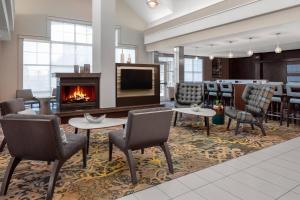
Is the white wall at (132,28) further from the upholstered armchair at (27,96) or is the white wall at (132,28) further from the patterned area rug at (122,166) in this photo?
the patterned area rug at (122,166)

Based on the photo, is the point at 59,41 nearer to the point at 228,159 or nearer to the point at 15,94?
the point at 15,94

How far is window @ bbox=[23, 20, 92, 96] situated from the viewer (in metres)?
7.84

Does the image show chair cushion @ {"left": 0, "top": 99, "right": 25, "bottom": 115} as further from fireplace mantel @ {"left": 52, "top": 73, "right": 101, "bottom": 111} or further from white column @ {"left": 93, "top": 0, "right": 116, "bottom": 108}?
white column @ {"left": 93, "top": 0, "right": 116, "bottom": 108}

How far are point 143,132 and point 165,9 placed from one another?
708cm

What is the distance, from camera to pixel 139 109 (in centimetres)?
296

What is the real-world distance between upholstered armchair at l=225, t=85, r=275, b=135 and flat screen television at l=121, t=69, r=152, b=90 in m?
3.01

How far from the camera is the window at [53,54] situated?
25.7ft

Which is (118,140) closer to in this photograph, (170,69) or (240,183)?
(240,183)

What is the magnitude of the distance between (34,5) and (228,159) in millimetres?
7623

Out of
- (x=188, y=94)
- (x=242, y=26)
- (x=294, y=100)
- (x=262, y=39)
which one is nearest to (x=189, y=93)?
(x=188, y=94)

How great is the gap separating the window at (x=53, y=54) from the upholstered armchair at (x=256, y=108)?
19.7 feet

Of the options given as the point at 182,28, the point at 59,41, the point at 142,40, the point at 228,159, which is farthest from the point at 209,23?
the point at 59,41

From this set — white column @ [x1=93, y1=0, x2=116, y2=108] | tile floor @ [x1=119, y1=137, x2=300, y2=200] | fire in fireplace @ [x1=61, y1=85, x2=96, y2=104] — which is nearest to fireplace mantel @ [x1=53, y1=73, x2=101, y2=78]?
white column @ [x1=93, y1=0, x2=116, y2=108]

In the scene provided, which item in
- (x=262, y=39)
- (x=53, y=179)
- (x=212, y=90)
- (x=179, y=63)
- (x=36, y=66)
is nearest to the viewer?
(x=53, y=179)
